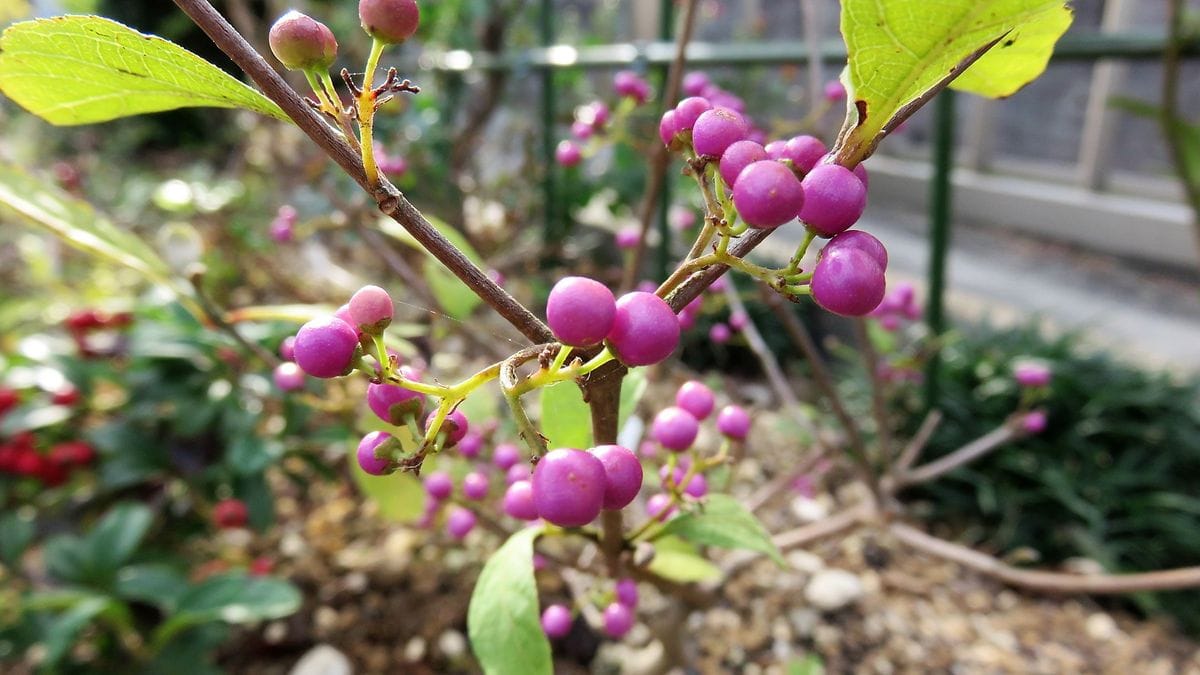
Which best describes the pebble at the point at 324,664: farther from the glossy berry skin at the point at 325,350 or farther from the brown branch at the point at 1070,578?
the glossy berry skin at the point at 325,350

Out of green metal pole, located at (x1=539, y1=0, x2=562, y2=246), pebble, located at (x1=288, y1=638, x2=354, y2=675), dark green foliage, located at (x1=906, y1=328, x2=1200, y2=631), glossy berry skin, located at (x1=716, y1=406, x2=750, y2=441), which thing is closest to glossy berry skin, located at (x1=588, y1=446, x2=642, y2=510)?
glossy berry skin, located at (x1=716, y1=406, x2=750, y2=441)

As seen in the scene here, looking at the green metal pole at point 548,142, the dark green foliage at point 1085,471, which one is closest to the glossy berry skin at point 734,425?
→ the dark green foliage at point 1085,471

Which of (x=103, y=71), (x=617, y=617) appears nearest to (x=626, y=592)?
(x=617, y=617)

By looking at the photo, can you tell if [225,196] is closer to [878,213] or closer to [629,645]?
[629,645]

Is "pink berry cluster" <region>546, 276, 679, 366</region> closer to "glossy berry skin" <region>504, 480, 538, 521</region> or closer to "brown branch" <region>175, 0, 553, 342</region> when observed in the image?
"brown branch" <region>175, 0, 553, 342</region>

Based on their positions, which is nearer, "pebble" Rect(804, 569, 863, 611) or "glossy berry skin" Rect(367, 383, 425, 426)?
"glossy berry skin" Rect(367, 383, 425, 426)
